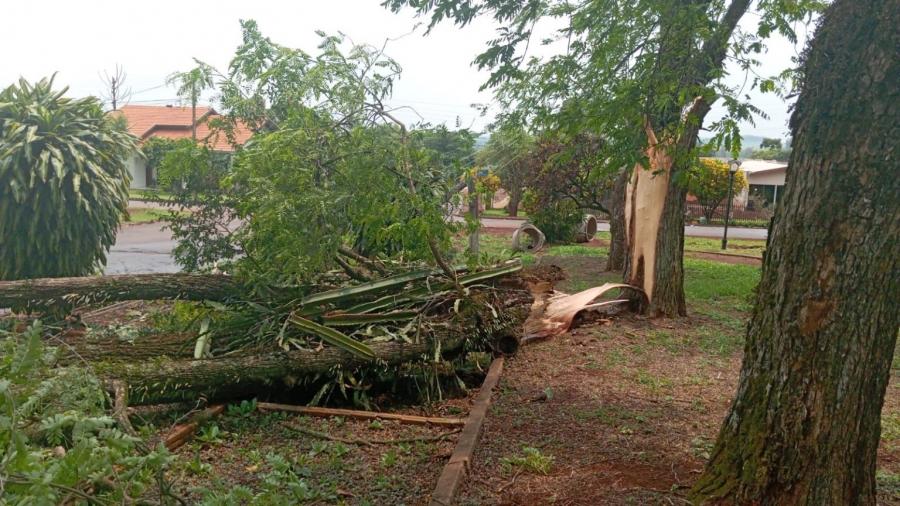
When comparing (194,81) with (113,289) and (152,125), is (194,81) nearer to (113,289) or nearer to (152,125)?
(113,289)

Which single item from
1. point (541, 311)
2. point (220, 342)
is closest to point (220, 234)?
point (220, 342)

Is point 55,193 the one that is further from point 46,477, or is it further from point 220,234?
point 46,477

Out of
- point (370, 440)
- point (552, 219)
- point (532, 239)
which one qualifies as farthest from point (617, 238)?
point (370, 440)

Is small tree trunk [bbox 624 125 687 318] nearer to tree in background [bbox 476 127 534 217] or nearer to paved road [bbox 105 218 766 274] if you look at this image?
tree in background [bbox 476 127 534 217]

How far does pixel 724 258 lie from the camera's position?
59.5ft

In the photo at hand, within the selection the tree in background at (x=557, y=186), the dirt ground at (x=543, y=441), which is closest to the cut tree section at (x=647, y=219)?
the dirt ground at (x=543, y=441)

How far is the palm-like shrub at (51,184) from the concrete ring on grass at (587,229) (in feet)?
51.5

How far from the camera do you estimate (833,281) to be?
3.13m

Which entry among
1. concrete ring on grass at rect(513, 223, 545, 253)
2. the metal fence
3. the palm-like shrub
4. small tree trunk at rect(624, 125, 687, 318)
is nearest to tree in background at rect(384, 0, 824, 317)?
small tree trunk at rect(624, 125, 687, 318)

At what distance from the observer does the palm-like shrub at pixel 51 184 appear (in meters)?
7.47

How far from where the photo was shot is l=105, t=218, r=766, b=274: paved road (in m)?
13.5

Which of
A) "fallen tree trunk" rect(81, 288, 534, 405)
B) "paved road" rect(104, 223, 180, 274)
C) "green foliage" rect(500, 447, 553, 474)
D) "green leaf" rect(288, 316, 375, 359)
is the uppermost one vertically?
"green leaf" rect(288, 316, 375, 359)

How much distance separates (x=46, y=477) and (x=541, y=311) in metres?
6.66

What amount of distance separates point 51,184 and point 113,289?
6.08 feet
